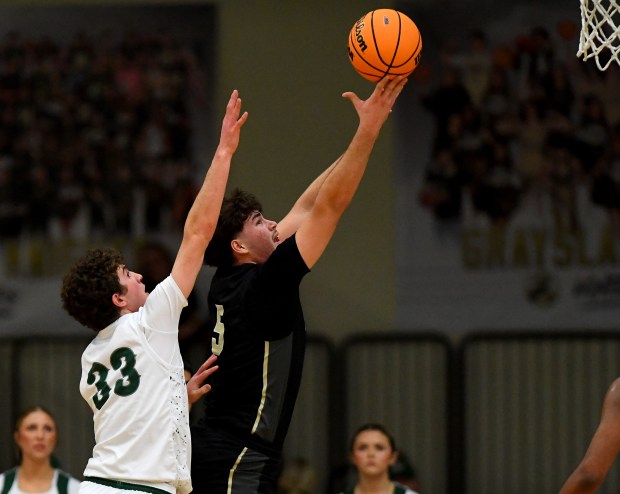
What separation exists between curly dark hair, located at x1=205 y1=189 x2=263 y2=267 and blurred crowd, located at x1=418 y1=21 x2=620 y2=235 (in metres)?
4.86

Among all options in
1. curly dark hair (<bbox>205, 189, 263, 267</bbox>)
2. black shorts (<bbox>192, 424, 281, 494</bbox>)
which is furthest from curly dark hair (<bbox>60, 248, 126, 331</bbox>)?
black shorts (<bbox>192, 424, 281, 494</bbox>)

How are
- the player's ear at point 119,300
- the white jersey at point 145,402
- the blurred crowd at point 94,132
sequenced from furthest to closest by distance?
the blurred crowd at point 94,132 < the player's ear at point 119,300 < the white jersey at point 145,402

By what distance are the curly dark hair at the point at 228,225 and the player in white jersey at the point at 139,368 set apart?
1.27 ft

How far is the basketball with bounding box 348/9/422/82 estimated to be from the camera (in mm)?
5391

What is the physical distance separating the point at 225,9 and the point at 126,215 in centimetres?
178

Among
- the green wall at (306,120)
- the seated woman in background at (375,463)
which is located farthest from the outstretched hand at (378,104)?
the green wall at (306,120)

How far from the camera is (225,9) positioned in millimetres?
10422

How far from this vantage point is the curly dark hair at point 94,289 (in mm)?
5102

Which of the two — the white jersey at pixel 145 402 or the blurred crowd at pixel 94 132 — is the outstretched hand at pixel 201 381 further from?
the blurred crowd at pixel 94 132

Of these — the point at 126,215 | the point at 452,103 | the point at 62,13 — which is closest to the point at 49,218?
the point at 126,215

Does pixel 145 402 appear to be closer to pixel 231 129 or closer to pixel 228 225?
pixel 228 225

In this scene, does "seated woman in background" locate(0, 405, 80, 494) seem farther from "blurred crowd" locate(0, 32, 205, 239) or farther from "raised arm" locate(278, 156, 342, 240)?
"raised arm" locate(278, 156, 342, 240)

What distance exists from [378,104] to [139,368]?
1.37 meters

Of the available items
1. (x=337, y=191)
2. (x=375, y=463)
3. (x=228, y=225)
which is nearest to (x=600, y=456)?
(x=337, y=191)
